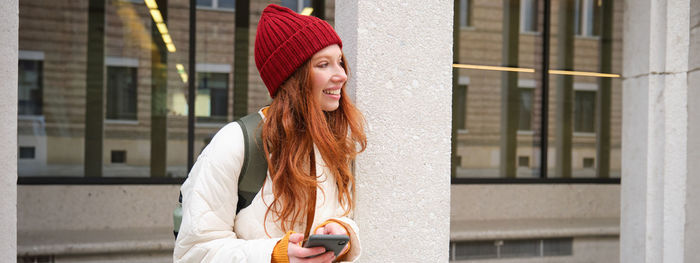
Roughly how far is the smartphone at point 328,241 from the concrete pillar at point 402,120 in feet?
2.13

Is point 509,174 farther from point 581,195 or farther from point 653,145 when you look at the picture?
point 653,145

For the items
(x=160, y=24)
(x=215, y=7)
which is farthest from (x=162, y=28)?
(x=215, y=7)

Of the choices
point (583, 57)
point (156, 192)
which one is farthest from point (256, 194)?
point (583, 57)

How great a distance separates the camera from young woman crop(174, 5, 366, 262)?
1.36 m

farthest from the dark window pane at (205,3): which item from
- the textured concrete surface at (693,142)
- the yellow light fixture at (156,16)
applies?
the textured concrete surface at (693,142)

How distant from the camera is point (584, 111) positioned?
28.9 ft

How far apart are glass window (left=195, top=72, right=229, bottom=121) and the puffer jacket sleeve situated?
22.8 ft

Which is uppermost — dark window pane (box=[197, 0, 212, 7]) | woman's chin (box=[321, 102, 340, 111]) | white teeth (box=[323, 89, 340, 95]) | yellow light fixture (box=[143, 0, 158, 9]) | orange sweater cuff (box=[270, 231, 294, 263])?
dark window pane (box=[197, 0, 212, 7])

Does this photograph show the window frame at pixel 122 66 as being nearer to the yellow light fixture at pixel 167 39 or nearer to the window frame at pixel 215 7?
the yellow light fixture at pixel 167 39

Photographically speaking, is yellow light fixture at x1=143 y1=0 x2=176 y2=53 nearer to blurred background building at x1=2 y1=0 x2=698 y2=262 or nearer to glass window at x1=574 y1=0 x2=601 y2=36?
blurred background building at x1=2 y1=0 x2=698 y2=262

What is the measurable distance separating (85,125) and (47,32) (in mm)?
1537

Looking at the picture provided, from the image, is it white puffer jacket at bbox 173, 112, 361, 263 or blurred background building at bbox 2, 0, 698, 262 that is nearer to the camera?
white puffer jacket at bbox 173, 112, 361, 263

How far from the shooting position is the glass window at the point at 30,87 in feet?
23.2

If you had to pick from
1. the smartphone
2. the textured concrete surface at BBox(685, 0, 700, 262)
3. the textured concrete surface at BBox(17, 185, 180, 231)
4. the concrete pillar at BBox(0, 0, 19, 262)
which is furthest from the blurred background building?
the smartphone
